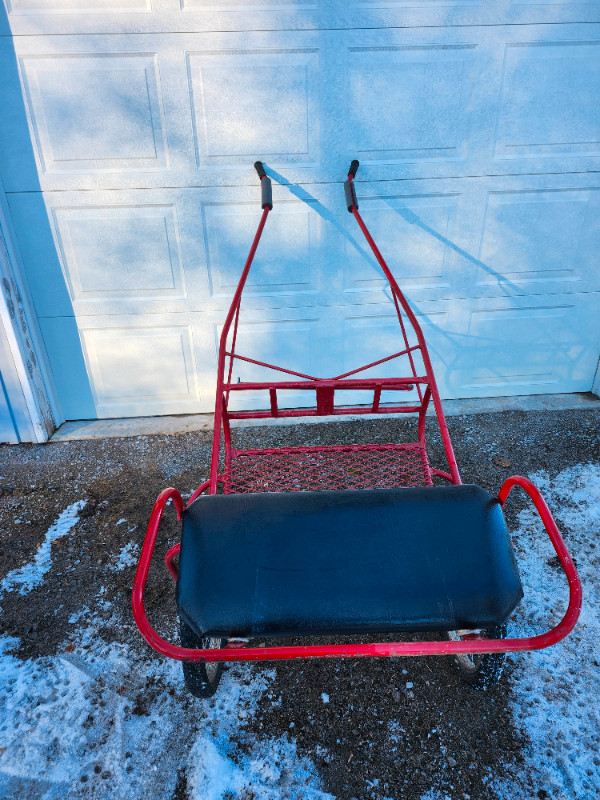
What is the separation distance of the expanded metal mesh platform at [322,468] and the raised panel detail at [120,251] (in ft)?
4.43

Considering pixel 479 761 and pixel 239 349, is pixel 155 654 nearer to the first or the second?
pixel 479 761

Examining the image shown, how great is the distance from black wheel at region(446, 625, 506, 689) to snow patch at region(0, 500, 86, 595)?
1.95 meters

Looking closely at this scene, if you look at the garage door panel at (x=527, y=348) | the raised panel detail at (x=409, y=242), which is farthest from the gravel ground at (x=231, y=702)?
the raised panel detail at (x=409, y=242)

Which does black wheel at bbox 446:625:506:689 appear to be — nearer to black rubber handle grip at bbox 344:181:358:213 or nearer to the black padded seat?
the black padded seat

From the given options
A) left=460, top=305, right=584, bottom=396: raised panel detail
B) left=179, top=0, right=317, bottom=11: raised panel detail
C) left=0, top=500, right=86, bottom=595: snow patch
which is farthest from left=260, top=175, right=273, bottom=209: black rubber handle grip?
left=0, top=500, right=86, bottom=595: snow patch

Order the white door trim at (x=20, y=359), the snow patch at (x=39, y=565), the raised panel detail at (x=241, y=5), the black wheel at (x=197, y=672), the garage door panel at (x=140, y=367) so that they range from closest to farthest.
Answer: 1. the black wheel at (x=197, y=672)
2. the snow patch at (x=39, y=565)
3. the raised panel detail at (x=241, y=5)
4. the white door trim at (x=20, y=359)
5. the garage door panel at (x=140, y=367)

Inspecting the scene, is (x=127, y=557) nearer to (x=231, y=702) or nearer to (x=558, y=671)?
(x=231, y=702)

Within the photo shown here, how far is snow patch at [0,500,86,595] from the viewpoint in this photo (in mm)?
2266

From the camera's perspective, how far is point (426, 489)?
1.59 metres

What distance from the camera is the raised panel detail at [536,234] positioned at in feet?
9.89

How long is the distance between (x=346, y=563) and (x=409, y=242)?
2335 millimetres

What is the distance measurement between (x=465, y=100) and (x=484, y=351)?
1.64 metres

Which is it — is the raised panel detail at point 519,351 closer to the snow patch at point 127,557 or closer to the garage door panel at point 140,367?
the garage door panel at point 140,367

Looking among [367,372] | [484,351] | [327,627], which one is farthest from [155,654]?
[484,351]
